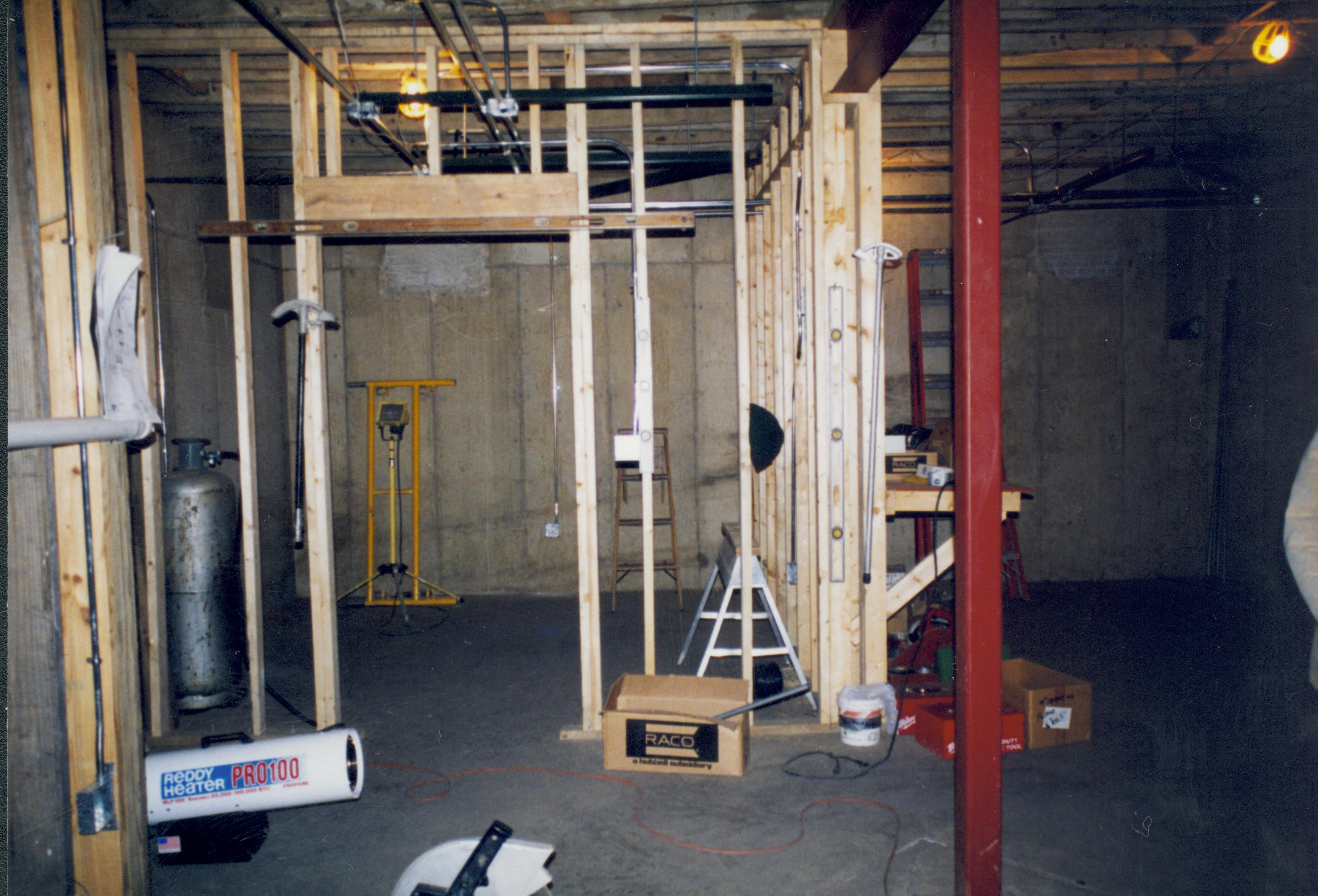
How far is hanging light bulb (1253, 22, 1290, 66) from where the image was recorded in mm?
3912

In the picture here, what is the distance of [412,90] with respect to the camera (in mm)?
4367

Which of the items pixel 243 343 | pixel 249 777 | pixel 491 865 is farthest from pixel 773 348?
pixel 249 777

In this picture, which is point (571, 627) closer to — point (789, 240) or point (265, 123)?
point (789, 240)

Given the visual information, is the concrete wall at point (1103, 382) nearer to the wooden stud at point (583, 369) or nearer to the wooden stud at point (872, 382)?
the wooden stud at point (872, 382)

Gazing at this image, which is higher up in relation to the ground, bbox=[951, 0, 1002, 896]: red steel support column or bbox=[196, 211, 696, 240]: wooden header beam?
bbox=[196, 211, 696, 240]: wooden header beam

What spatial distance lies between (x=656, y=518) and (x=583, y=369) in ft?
10.1

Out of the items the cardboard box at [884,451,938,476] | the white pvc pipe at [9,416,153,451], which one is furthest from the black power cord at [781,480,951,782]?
the white pvc pipe at [9,416,153,451]

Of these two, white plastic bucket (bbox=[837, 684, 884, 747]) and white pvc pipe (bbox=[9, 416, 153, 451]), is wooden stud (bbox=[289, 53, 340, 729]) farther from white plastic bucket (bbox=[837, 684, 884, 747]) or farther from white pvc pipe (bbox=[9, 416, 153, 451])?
white plastic bucket (bbox=[837, 684, 884, 747])

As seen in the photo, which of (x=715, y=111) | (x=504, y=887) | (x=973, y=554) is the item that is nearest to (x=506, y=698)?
(x=504, y=887)

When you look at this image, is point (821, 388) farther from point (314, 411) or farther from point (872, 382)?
point (314, 411)

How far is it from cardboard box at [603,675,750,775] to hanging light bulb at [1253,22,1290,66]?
4522 mm

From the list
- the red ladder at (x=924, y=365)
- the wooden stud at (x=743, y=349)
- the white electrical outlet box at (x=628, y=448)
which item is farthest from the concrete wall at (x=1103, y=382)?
the white electrical outlet box at (x=628, y=448)

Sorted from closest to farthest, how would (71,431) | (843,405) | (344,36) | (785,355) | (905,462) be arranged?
(71,431)
(344,36)
(843,405)
(905,462)
(785,355)

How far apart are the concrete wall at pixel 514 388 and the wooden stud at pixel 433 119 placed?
9.12 feet
